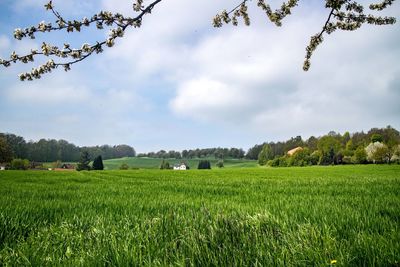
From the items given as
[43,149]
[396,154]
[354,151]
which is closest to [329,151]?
[354,151]

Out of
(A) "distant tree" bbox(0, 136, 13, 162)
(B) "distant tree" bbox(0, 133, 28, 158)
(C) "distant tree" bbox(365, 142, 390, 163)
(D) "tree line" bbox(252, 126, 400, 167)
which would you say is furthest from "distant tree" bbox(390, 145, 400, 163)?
(B) "distant tree" bbox(0, 133, 28, 158)

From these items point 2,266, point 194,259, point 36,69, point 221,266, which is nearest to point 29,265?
point 2,266

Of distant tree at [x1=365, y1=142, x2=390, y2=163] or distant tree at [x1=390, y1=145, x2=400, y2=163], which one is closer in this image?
distant tree at [x1=390, y1=145, x2=400, y2=163]

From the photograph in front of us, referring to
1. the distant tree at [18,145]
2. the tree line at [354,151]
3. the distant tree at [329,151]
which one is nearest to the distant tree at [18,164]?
the distant tree at [18,145]

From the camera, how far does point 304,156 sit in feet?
378

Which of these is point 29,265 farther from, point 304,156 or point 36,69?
point 304,156

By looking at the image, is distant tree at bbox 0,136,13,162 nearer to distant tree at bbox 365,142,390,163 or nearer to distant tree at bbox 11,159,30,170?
distant tree at bbox 11,159,30,170

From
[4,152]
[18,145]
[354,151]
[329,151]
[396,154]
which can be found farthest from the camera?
[18,145]

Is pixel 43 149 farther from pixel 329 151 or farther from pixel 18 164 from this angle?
pixel 329 151

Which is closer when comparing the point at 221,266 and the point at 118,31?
the point at 221,266

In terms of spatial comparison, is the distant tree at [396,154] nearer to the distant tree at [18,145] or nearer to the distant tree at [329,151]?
the distant tree at [329,151]

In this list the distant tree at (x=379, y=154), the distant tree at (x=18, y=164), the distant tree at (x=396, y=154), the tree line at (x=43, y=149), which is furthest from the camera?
the tree line at (x=43, y=149)

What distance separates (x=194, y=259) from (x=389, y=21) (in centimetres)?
334

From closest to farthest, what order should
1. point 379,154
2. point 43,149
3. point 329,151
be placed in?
point 379,154 < point 329,151 < point 43,149
